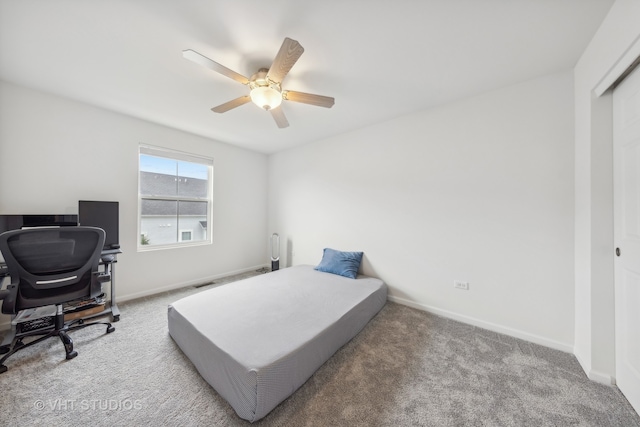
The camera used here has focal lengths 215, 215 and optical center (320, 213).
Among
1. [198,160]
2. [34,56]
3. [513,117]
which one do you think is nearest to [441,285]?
[513,117]

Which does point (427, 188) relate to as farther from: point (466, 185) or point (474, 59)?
point (474, 59)

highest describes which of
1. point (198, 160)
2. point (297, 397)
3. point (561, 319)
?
point (198, 160)

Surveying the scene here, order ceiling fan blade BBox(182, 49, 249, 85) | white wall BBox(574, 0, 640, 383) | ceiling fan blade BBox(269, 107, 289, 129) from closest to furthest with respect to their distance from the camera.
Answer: ceiling fan blade BBox(182, 49, 249, 85)
white wall BBox(574, 0, 640, 383)
ceiling fan blade BBox(269, 107, 289, 129)

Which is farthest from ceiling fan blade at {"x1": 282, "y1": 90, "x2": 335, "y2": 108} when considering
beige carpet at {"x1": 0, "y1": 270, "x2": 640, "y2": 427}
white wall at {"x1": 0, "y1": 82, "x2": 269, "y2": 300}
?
white wall at {"x1": 0, "y1": 82, "x2": 269, "y2": 300}

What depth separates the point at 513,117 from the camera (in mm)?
2123

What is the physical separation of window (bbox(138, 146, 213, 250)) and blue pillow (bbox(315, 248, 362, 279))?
218 centimetres

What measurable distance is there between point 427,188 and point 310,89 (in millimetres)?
1773

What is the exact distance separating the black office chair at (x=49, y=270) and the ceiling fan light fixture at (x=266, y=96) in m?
1.77

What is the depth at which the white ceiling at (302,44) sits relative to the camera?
1378 millimetres

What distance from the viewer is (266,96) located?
1848mm

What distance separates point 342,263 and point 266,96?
2275mm

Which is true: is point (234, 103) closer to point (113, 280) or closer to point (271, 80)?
point (271, 80)

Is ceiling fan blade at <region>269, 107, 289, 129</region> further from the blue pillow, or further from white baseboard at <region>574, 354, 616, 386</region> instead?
white baseboard at <region>574, 354, 616, 386</region>

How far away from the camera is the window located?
3172mm
